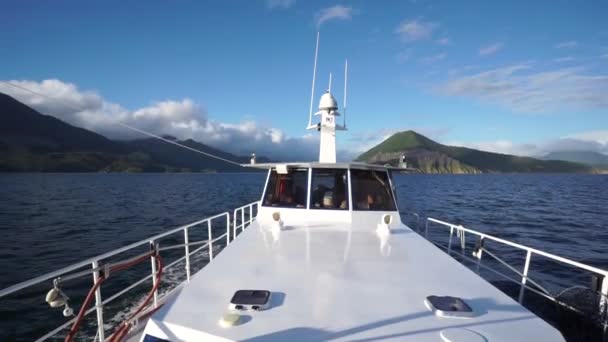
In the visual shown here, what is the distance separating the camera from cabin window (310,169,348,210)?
719cm

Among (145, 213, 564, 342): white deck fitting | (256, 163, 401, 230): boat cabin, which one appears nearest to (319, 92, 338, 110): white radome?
(256, 163, 401, 230): boat cabin

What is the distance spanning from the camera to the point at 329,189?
7.54 m

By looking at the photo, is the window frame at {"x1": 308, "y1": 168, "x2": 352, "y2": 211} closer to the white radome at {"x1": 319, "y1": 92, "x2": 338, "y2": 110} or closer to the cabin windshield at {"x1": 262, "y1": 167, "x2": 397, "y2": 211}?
the cabin windshield at {"x1": 262, "y1": 167, "x2": 397, "y2": 211}

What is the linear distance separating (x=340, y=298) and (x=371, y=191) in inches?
180

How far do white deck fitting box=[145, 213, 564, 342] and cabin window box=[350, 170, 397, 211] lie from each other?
2123 millimetres

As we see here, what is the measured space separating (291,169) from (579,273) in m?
11.5

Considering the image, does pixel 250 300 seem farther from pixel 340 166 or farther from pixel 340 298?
pixel 340 166

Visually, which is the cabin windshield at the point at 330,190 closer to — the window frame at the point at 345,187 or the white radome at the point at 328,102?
the window frame at the point at 345,187

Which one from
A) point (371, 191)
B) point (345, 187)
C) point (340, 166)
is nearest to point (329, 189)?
point (345, 187)

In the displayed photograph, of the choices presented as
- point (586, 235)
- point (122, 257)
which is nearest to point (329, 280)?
point (122, 257)

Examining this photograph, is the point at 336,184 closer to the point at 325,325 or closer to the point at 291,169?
the point at 291,169

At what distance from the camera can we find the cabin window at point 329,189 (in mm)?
7188

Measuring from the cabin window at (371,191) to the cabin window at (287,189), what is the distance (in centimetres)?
121

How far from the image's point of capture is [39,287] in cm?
913
